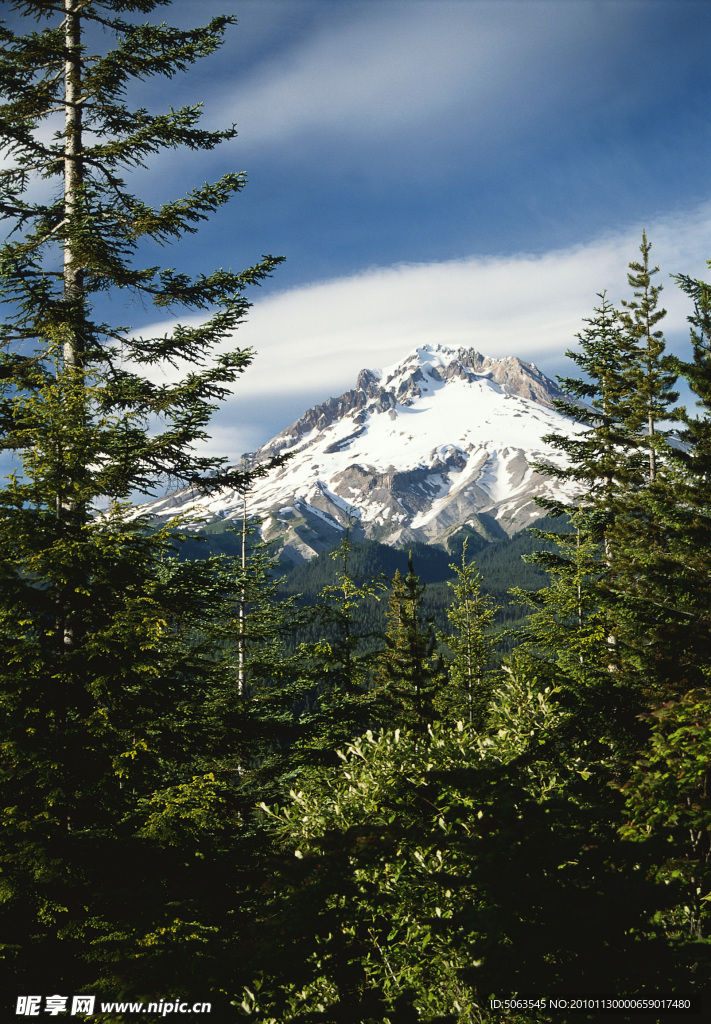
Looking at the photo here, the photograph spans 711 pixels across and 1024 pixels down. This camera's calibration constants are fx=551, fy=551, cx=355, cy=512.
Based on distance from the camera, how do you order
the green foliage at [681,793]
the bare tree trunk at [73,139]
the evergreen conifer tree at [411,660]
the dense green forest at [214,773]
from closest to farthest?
the dense green forest at [214,773], the green foliage at [681,793], the bare tree trunk at [73,139], the evergreen conifer tree at [411,660]

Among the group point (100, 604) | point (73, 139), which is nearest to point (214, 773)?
point (100, 604)

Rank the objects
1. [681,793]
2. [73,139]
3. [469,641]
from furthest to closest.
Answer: [469,641]
[73,139]
[681,793]

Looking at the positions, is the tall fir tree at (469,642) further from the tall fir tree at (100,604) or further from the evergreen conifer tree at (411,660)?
the tall fir tree at (100,604)

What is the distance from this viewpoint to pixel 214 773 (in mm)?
8352

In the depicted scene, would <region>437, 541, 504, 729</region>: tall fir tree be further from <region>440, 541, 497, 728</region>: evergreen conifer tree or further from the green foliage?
the green foliage

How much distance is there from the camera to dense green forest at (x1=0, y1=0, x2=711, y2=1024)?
4465 mm

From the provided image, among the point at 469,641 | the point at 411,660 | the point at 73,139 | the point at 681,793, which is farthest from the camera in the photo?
the point at 469,641

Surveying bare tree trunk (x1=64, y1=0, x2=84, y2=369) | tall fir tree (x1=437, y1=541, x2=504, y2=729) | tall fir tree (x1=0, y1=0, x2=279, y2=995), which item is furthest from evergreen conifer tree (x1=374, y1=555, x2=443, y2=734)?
bare tree trunk (x1=64, y1=0, x2=84, y2=369)

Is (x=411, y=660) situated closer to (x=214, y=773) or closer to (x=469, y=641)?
(x=469, y=641)

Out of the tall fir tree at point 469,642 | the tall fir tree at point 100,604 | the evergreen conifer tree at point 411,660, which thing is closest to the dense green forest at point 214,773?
the tall fir tree at point 100,604

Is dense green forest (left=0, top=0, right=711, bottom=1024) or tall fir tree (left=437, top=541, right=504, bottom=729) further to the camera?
tall fir tree (left=437, top=541, right=504, bottom=729)

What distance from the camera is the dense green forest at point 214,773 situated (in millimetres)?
4465

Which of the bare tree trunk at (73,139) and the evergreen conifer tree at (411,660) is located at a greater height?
the bare tree trunk at (73,139)

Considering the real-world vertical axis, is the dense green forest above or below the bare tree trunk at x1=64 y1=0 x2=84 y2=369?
below
